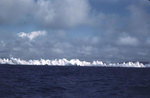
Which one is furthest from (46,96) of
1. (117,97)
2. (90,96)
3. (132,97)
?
(132,97)

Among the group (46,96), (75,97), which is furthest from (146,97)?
(46,96)

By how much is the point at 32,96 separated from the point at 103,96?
1241 cm

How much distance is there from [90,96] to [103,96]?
2.37 m

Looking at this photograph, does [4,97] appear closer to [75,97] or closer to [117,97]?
[75,97]

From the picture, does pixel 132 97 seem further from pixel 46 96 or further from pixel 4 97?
pixel 4 97

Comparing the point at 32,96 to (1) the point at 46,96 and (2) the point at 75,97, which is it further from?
(2) the point at 75,97

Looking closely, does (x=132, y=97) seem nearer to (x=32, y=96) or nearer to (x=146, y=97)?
(x=146, y=97)

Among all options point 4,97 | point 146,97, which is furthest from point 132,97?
point 4,97

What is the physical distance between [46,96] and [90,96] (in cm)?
770

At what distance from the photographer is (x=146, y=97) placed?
131ft

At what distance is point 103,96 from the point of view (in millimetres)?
40844

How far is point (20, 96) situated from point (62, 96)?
23.6 ft

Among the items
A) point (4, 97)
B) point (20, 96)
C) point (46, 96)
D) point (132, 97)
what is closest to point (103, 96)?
point (132, 97)

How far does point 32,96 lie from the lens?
39.4 meters
